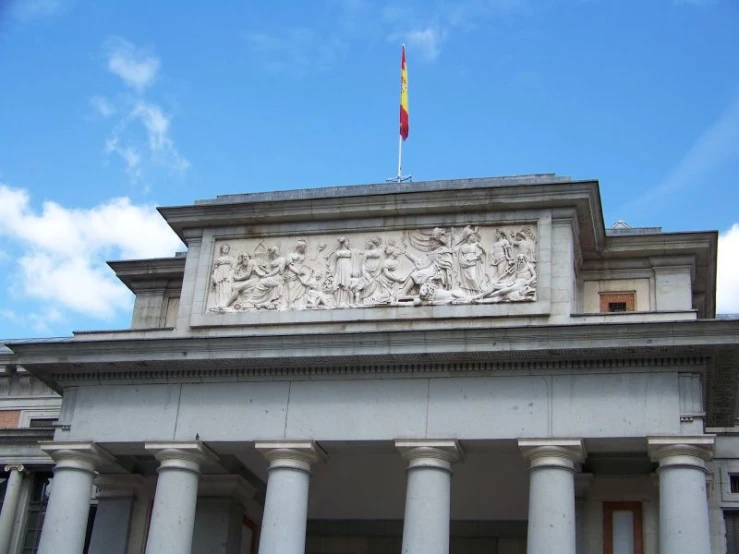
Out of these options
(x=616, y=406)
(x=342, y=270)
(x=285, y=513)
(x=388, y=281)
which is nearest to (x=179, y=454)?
(x=285, y=513)

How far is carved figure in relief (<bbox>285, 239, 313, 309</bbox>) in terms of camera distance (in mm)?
25031

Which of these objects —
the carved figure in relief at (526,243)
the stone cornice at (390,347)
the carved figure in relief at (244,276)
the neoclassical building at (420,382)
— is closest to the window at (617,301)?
the neoclassical building at (420,382)

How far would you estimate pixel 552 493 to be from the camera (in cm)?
2178

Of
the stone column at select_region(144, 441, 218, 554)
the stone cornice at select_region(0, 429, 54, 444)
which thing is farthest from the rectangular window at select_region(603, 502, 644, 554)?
the stone cornice at select_region(0, 429, 54, 444)

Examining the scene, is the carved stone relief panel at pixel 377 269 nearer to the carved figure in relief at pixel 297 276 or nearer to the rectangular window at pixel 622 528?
the carved figure in relief at pixel 297 276

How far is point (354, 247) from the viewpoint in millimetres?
25250

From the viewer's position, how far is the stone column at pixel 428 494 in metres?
22.1

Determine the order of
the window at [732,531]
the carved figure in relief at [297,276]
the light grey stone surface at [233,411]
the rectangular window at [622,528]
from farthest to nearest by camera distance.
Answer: the window at [732,531]
the carved figure in relief at [297,276]
the light grey stone surface at [233,411]
the rectangular window at [622,528]

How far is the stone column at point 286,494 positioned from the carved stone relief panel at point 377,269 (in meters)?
3.04

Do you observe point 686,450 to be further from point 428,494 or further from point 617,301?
point 617,301

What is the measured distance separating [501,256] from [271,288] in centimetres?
488

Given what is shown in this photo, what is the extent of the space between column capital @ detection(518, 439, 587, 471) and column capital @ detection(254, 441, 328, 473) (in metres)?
4.17

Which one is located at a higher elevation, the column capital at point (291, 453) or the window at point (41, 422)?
the window at point (41, 422)

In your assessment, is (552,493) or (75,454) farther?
(75,454)
